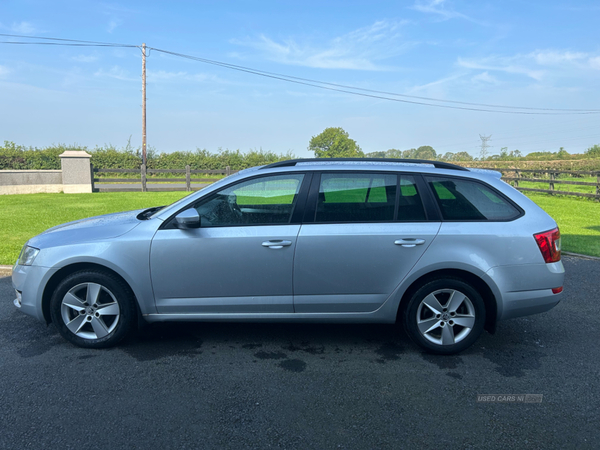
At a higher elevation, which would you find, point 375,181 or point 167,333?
point 375,181

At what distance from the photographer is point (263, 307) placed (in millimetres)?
3982

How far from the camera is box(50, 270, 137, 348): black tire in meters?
3.98

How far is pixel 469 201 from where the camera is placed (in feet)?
13.3

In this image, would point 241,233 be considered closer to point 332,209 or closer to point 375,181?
point 332,209

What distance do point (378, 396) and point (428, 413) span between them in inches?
14.6

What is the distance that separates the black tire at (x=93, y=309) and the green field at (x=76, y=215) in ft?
13.1

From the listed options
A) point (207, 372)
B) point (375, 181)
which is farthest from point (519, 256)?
point (207, 372)

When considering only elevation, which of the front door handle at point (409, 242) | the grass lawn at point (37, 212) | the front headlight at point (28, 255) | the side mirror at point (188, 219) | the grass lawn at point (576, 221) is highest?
the side mirror at point (188, 219)

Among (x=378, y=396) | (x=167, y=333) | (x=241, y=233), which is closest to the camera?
(x=378, y=396)

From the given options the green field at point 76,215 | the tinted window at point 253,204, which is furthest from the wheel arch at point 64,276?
the green field at point 76,215

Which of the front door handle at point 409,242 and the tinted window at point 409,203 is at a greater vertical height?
the tinted window at point 409,203

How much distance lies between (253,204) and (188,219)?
2.22ft

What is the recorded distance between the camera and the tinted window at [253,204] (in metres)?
4.00

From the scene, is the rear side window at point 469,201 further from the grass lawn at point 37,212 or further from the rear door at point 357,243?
the grass lawn at point 37,212
